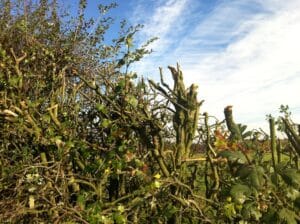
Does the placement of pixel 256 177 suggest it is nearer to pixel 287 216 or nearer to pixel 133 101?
pixel 287 216

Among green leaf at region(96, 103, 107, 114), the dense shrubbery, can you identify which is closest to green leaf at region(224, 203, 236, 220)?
the dense shrubbery

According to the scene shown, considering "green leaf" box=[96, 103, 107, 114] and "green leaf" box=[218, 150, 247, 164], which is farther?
"green leaf" box=[96, 103, 107, 114]

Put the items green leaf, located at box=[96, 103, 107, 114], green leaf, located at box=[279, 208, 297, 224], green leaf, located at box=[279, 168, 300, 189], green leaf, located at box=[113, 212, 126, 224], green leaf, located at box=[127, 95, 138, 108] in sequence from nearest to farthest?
green leaf, located at box=[279, 168, 300, 189]
green leaf, located at box=[279, 208, 297, 224]
green leaf, located at box=[113, 212, 126, 224]
green leaf, located at box=[127, 95, 138, 108]
green leaf, located at box=[96, 103, 107, 114]

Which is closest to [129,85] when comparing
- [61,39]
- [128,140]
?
[128,140]

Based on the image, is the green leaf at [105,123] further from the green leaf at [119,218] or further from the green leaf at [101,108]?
the green leaf at [119,218]

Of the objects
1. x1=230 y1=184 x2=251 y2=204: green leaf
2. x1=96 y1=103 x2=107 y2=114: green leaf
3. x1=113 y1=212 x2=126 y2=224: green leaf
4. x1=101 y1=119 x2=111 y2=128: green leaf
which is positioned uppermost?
x1=96 y1=103 x2=107 y2=114: green leaf

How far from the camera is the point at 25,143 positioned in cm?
456

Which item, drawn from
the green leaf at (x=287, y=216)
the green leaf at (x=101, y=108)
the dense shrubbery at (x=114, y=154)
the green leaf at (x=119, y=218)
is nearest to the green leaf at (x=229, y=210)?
the dense shrubbery at (x=114, y=154)

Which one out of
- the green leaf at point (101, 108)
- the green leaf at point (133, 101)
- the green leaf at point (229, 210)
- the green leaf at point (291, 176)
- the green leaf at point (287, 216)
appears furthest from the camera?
the green leaf at point (101, 108)

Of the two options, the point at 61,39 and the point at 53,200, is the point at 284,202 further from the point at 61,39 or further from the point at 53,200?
the point at 61,39

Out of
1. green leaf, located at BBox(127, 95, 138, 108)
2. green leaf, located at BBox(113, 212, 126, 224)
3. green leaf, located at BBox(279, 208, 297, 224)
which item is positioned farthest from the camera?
green leaf, located at BBox(127, 95, 138, 108)

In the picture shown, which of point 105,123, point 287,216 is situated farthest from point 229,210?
point 105,123

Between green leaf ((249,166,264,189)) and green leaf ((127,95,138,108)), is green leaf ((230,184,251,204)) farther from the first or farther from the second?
green leaf ((127,95,138,108))

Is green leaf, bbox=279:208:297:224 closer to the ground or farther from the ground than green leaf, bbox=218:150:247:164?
closer to the ground
